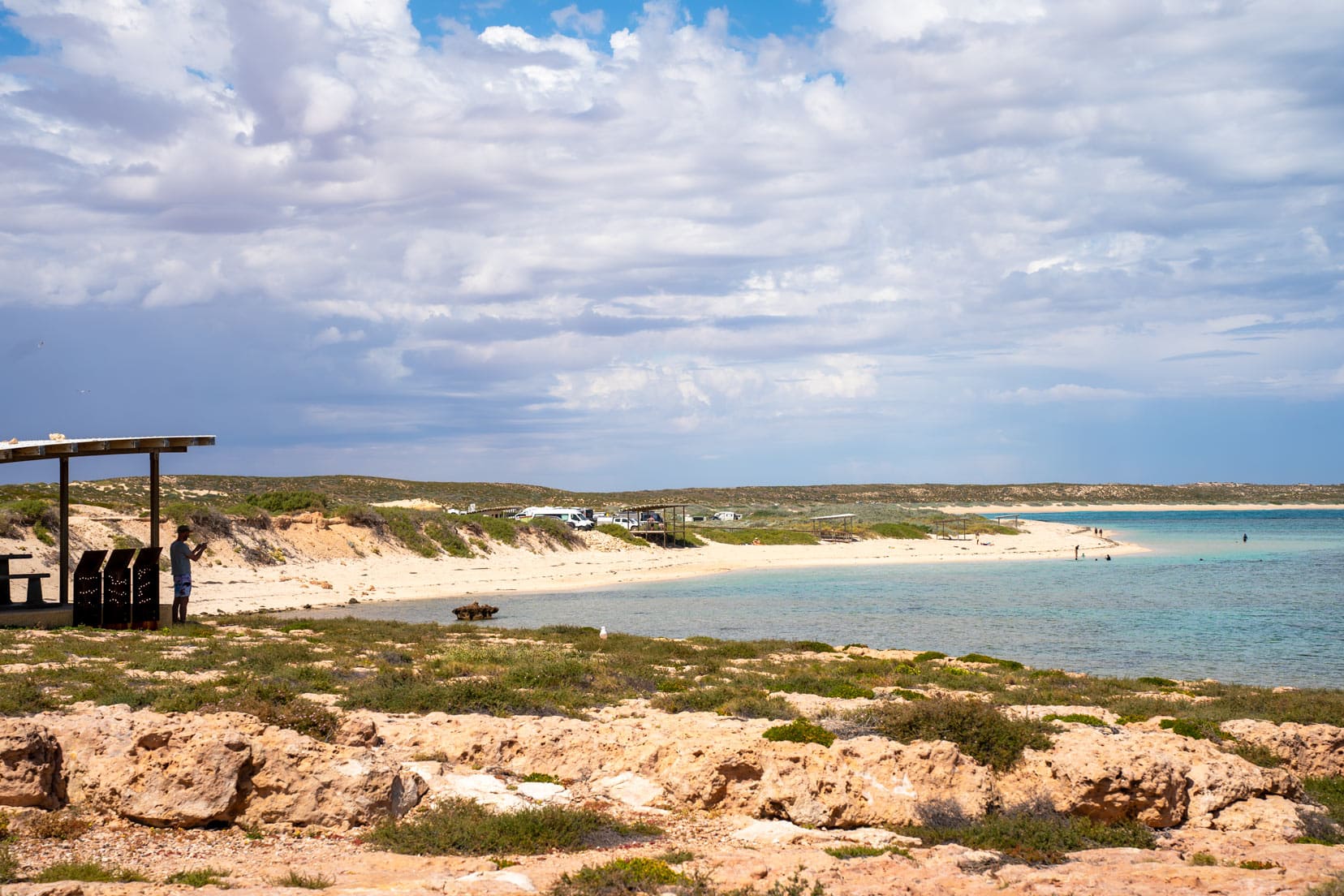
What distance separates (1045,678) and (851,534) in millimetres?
59368

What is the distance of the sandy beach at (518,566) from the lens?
3581 centimetres

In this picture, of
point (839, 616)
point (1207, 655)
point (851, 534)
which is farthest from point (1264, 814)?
point (851, 534)

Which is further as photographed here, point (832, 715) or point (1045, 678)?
point (1045, 678)

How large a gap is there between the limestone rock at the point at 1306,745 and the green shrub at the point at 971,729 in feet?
8.88

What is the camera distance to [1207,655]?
24484mm

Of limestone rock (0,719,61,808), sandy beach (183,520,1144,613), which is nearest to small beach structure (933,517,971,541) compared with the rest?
sandy beach (183,520,1144,613)

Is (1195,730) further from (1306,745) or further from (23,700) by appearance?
(23,700)

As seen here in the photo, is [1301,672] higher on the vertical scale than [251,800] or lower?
lower

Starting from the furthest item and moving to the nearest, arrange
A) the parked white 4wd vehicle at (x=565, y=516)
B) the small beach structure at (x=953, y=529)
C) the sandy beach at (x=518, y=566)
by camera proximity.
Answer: the small beach structure at (x=953, y=529), the parked white 4wd vehicle at (x=565, y=516), the sandy beach at (x=518, y=566)

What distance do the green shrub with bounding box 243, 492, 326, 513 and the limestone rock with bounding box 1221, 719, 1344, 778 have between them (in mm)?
43865

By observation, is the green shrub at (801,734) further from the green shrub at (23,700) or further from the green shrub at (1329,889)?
the green shrub at (23,700)

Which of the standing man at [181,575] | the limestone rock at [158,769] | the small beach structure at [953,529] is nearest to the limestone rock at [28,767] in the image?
the limestone rock at [158,769]

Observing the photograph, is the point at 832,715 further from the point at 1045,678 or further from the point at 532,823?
the point at 1045,678

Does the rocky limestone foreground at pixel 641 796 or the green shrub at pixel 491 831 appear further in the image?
the green shrub at pixel 491 831
